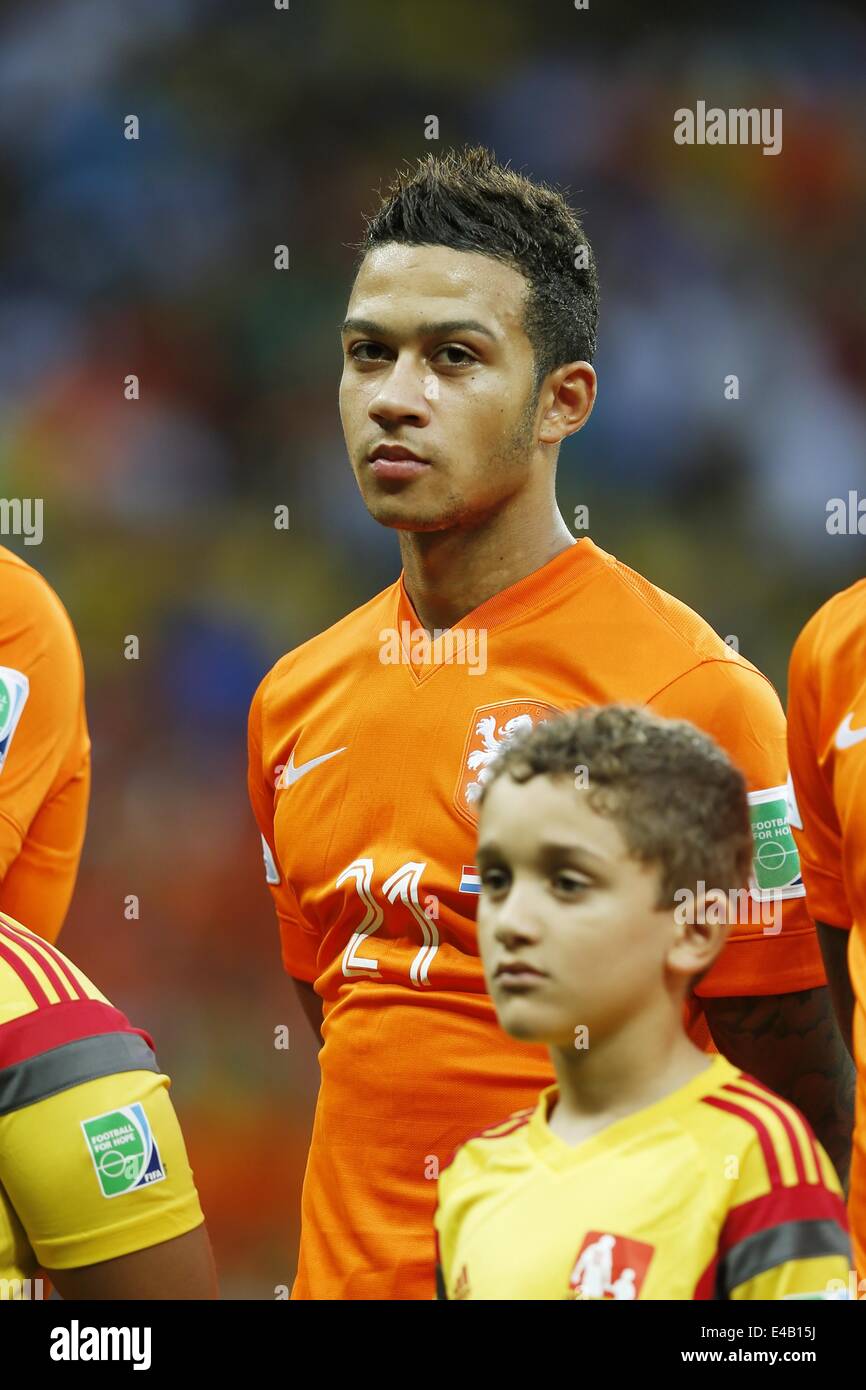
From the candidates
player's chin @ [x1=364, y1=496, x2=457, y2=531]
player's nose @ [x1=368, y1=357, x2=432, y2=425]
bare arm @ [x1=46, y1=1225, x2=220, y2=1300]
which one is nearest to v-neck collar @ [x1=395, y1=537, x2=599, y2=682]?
player's chin @ [x1=364, y1=496, x2=457, y2=531]

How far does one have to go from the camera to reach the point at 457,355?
201cm

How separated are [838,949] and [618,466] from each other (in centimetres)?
237

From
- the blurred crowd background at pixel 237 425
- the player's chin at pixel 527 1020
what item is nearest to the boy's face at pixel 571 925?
the player's chin at pixel 527 1020

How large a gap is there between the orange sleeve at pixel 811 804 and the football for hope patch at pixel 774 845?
2 cm

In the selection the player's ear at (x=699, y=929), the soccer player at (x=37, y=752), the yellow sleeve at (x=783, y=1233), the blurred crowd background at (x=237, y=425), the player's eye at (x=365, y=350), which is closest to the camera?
the yellow sleeve at (x=783, y=1233)

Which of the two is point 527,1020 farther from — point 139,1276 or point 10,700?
point 10,700

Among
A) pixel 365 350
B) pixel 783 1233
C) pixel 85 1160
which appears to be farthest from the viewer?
pixel 365 350

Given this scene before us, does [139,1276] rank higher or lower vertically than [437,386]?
lower

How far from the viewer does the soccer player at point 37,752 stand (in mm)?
2316

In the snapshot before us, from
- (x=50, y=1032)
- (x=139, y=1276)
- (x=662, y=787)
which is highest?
(x=662, y=787)

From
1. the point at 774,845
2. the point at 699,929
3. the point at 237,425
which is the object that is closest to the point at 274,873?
the point at 774,845

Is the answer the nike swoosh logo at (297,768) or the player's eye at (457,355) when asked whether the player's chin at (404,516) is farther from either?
the nike swoosh logo at (297,768)

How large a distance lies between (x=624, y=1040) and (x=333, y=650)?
3.19 feet

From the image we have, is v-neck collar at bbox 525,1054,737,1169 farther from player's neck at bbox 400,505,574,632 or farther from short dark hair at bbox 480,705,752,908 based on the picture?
player's neck at bbox 400,505,574,632
